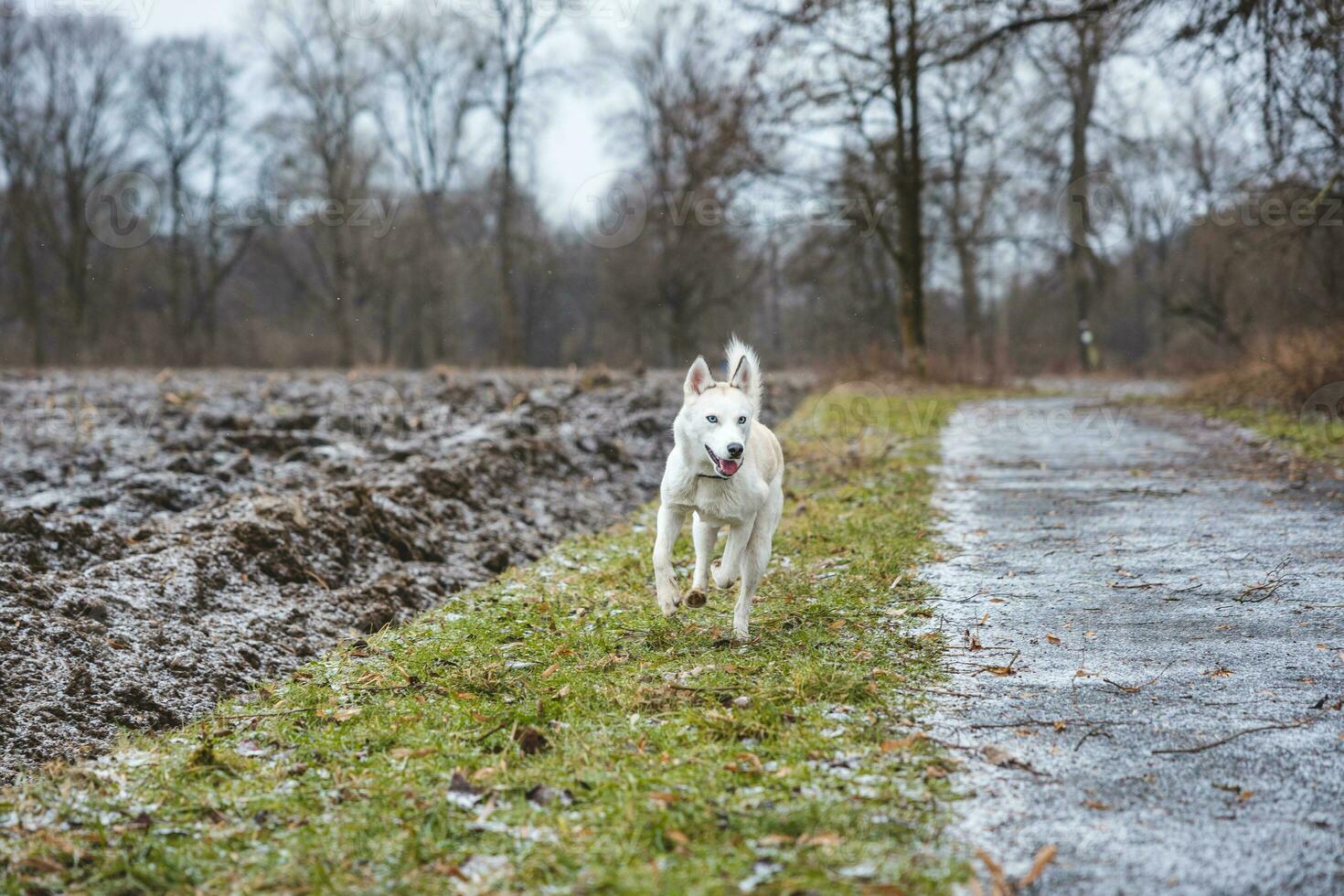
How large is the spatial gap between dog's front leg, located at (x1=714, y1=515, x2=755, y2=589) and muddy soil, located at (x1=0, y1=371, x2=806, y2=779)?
2.15 metres

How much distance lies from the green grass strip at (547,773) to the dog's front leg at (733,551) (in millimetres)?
305

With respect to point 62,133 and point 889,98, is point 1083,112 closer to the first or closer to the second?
point 889,98

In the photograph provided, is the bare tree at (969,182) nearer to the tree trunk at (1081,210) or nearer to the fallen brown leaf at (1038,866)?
the tree trunk at (1081,210)

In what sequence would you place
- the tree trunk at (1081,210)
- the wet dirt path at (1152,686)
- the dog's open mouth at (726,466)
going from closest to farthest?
the wet dirt path at (1152,686)
the dog's open mouth at (726,466)
the tree trunk at (1081,210)

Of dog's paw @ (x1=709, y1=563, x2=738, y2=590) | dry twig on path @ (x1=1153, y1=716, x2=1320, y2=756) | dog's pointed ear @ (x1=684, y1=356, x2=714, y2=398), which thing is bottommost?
dry twig on path @ (x1=1153, y1=716, x2=1320, y2=756)

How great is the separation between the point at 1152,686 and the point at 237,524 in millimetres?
5315

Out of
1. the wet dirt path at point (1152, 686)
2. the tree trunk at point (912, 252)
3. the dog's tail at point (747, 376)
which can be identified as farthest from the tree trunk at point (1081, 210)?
the dog's tail at point (747, 376)

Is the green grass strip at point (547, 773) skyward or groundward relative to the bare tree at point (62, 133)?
groundward

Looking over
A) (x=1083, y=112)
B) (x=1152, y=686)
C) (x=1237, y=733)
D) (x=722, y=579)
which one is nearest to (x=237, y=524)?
(x=722, y=579)

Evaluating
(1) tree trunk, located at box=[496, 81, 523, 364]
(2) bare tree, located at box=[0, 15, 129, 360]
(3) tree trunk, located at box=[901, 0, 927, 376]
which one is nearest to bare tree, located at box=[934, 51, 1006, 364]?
(3) tree trunk, located at box=[901, 0, 927, 376]

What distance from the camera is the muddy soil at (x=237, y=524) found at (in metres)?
4.80

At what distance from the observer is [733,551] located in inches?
209

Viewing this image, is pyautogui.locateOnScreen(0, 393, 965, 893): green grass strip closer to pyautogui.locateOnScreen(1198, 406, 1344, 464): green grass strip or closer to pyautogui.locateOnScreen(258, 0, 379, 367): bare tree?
pyautogui.locateOnScreen(1198, 406, 1344, 464): green grass strip

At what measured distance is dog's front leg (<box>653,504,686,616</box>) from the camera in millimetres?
5199
